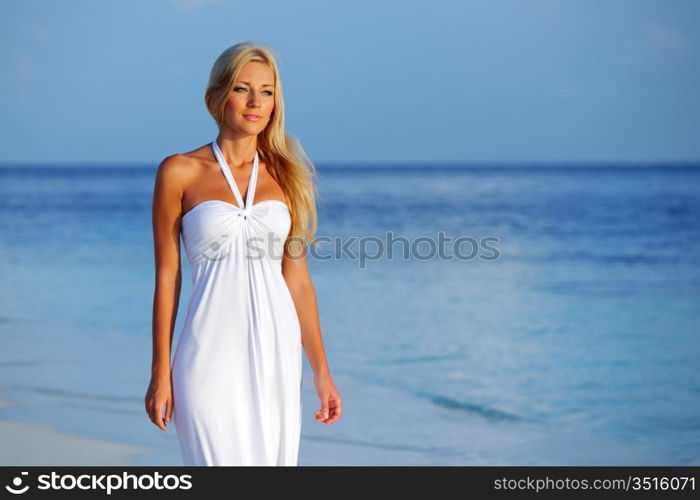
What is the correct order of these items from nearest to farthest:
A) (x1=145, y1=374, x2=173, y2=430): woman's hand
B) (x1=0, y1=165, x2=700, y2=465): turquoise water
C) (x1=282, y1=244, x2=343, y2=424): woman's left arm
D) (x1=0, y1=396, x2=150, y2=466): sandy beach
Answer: (x1=145, y1=374, x2=173, y2=430): woman's hand → (x1=282, y1=244, x2=343, y2=424): woman's left arm → (x1=0, y1=396, x2=150, y2=466): sandy beach → (x1=0, y1=165, x2=700, y2=465): turquoise water

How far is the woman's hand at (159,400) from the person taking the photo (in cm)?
335

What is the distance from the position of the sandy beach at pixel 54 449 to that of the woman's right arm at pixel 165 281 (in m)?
2.87

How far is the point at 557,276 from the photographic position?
564 inches

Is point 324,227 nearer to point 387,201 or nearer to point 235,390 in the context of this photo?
point 387,201

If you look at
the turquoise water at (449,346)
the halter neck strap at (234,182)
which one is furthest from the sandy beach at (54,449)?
the halter neck strap at (234,182)

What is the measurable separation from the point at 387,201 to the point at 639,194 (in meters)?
6.82

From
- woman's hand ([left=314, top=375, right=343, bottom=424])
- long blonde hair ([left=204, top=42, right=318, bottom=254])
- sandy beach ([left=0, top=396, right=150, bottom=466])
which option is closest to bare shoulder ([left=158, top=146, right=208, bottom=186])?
long blonde hair ([left=204, top=42, right=318, bottom=254])

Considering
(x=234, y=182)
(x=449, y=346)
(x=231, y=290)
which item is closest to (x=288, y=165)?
(x=234, y=182)

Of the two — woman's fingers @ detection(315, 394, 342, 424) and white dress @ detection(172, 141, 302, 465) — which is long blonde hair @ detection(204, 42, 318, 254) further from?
woman's fingers @ detection(315, 394, 342, 424)

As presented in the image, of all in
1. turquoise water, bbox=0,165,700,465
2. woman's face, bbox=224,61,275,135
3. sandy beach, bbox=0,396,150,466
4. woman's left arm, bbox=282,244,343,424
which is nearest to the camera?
woman's face, bbox=224,61,275,135

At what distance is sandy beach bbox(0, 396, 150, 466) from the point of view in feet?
20.1

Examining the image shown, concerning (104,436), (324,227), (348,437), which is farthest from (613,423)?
(324,227)

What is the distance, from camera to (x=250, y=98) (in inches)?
138

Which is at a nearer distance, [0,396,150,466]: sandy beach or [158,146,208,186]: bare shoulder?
[158,146,208,186]: bare shoulder
